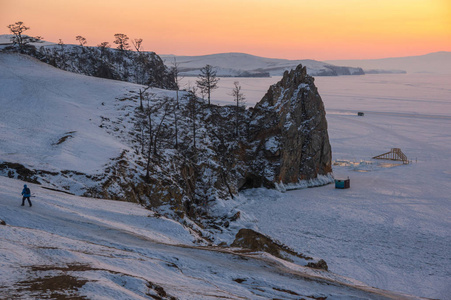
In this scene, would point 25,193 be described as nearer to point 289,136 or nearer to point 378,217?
point 378,217

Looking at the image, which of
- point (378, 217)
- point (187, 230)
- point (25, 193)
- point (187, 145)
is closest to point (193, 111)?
point (187, 145)

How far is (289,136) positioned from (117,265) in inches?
1773

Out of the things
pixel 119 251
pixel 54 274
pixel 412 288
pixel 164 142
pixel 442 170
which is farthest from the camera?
pixel 442 170

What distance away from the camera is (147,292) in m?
14.9

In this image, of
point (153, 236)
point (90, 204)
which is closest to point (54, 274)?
Answer: point (153, 236)

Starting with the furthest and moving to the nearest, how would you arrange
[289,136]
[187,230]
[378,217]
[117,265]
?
[289,136], [378,217], [187,230], [117,265]

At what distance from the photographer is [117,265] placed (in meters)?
17.5

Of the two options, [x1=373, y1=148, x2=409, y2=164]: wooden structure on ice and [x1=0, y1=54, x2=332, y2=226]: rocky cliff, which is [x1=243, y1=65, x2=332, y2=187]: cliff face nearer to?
[x1=0, y1=54, x2=332, y2=226]: rocky cliff

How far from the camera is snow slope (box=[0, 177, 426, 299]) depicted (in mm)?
14297

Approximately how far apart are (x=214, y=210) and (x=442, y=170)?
40.3 metres

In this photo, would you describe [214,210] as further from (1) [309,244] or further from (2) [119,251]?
(2) [119,251]

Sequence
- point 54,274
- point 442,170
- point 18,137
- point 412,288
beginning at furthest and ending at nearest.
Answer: point 442,170 → point 18,137 → point 412,288 → point 54,274

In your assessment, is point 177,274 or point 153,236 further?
point 153,236

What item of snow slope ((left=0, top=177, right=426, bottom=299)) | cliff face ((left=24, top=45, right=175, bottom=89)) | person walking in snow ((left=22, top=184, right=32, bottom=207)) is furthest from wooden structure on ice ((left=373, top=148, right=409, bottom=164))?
person walking in snow ((left=22, top=184, right=32, bottom=207))
